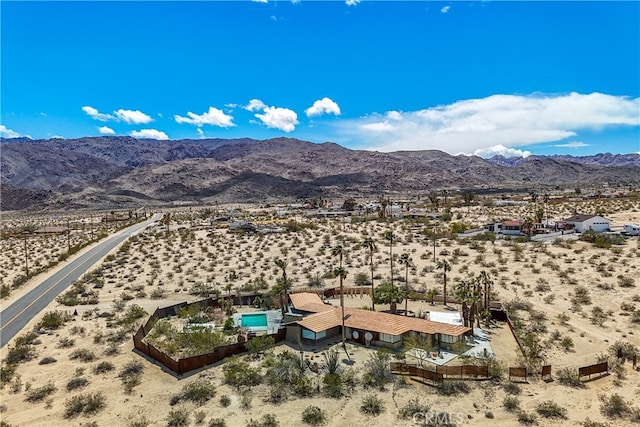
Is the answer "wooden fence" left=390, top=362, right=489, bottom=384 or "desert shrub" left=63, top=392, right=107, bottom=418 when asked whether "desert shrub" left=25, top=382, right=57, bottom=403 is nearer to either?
"desert shrub" left=63, top=392, right=107, bottom=418

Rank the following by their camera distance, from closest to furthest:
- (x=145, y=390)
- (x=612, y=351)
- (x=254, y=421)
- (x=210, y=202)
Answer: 1. (x=254, y=421)
2. (x=145, y=390)
3. (x=612, y=351)
4. (x=210, y=202)

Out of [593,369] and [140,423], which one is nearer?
[140,423]

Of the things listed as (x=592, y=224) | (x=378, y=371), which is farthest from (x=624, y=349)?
(x=592, y=224)

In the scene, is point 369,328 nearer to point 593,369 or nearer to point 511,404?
point 511,404

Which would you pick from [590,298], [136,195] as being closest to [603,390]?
[590,298]

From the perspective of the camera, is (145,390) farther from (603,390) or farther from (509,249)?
(509,249)

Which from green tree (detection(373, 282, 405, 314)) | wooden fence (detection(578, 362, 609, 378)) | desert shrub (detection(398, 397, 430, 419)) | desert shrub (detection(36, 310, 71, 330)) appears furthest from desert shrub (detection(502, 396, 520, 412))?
desert shrub (detection(36, 310, 71, 330))
